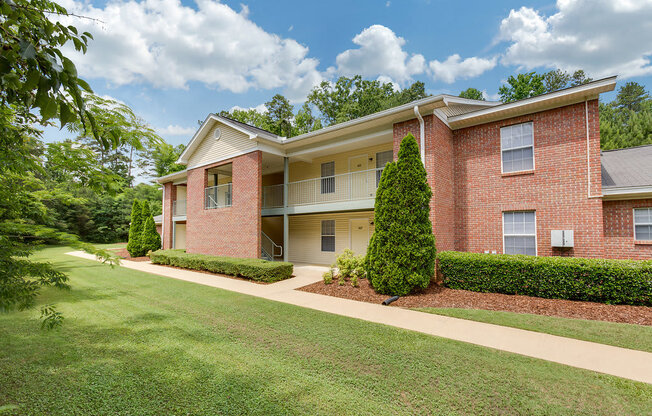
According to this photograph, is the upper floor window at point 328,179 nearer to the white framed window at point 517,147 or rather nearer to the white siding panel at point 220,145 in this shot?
the white siding panel at point 220,145

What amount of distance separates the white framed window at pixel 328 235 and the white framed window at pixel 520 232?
7505 mm

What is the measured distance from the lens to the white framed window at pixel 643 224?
8852mm

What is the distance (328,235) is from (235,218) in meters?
4.60

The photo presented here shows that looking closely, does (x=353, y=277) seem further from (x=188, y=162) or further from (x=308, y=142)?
(x=188, y=162)

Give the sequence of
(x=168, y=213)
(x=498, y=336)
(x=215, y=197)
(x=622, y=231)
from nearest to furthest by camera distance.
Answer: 1. (x=498, y=336)
2. (x=622, y=231)
3. (x=215, y=197)
4. (x=168, y=213)

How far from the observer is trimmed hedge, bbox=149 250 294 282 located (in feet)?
34.3

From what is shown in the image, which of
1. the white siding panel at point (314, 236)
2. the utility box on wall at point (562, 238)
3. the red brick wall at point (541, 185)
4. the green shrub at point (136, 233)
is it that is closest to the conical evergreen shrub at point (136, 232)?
the green shrub at point (136, 233)

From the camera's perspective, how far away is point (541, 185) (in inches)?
373

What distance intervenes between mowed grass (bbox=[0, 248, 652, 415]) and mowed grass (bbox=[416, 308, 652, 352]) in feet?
5.27

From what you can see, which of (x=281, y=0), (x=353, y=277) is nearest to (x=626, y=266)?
(x=353, y=277)

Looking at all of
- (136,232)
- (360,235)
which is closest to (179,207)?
(136,232)

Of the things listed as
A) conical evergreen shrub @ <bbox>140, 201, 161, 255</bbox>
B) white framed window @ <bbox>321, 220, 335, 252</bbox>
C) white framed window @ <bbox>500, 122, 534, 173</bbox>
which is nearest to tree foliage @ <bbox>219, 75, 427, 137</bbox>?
conical evergreen shrub @ <bbox>140, 201, 161, 255</bbox>

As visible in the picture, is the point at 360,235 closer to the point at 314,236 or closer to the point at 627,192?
the point at 314,236

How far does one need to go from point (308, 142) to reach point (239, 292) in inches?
281
